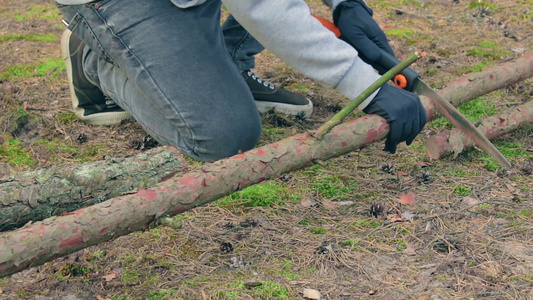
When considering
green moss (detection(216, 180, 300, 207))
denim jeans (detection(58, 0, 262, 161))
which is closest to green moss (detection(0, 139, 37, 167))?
denim jeans (detection(58, 0, 262, 161))

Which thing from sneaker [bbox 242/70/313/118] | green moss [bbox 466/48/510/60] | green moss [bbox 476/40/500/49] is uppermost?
sneaker [bbox 242/70/313/118]

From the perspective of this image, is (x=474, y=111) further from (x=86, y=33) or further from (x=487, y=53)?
(x=86, y=33)

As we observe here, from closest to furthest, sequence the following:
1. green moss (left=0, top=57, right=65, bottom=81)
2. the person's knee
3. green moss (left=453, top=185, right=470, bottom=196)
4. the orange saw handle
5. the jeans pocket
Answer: green moss (left=453, top=185, right=470, bottom=196) < the orange saw handle < the jeans pocket < the person's knee < green moss (left=0, top=57, right=65, bottom=81)

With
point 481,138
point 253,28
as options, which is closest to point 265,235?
point 253,28

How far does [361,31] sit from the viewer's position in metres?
2.97

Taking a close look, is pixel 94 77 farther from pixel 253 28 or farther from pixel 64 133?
pixel 253 28

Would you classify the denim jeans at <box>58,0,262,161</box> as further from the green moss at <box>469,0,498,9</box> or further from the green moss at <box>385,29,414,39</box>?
the green moss at <box>469,0,498,9</box>

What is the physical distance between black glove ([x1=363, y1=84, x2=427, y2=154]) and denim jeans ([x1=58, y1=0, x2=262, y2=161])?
810mm

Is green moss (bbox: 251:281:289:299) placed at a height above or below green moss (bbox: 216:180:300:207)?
above

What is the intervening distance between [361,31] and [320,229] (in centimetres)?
121

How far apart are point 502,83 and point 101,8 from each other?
2381mm

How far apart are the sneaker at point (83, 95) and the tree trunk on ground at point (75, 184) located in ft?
4.48

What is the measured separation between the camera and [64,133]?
3.39 meters

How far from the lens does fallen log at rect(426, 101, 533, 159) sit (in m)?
2.87
